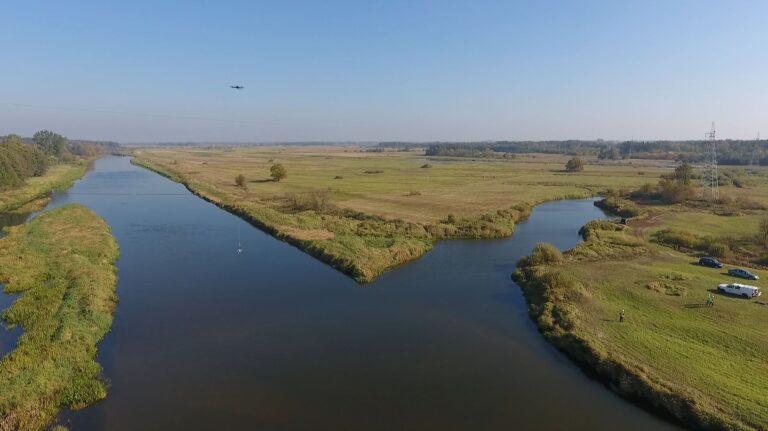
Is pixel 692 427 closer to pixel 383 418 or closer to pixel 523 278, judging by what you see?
pixel 383 418

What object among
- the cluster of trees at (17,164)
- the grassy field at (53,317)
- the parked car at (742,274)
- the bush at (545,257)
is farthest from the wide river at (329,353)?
the cluster of trees at (17,164)

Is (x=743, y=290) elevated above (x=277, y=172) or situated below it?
below

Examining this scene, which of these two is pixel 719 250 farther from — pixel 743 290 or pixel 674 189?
pixel 674 189

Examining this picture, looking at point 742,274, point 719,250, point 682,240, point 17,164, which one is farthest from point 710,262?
point 17,164

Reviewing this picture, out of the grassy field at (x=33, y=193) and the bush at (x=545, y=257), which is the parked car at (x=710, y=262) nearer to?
the bush at (x=545, y=257)

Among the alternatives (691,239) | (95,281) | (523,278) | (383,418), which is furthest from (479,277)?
(95,281)
